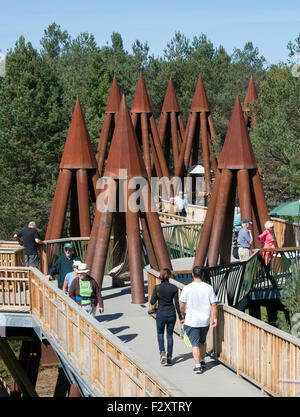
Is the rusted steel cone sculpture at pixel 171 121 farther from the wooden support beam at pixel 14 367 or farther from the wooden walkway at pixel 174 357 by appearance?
the wooden walkway at pixel 174 357

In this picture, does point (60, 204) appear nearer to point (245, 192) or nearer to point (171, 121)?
point (245, 192)

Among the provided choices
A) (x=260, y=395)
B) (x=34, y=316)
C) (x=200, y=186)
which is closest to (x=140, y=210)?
(x=34, y=316)

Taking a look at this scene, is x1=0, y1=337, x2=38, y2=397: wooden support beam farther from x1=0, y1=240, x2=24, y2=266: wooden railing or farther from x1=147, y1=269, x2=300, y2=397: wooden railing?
x1=147, y1=269, x2=300, y2=397: wooden railing

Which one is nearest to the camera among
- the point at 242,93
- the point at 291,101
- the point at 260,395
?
the point at 260,395

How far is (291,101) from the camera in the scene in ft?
81.3

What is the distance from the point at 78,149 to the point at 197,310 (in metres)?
9.53

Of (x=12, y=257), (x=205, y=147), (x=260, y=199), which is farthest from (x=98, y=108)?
(x=12, y=257)

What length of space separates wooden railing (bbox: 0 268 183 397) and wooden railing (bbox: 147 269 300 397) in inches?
79.8

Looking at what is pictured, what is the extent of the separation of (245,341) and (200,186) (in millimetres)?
27243

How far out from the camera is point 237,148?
54.4ft

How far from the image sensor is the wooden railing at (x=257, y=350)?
8.04 meters

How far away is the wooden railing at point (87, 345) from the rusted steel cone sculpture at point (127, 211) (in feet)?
5.73

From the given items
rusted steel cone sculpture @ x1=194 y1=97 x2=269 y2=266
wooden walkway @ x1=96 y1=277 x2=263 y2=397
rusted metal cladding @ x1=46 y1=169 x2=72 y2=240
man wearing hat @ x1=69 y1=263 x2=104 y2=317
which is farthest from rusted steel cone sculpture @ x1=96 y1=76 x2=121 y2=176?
man wearing hat @ x1=69 y1=263 x2=104 y2=317

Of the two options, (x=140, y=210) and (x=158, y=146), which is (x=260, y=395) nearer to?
(x=140, y=210)
